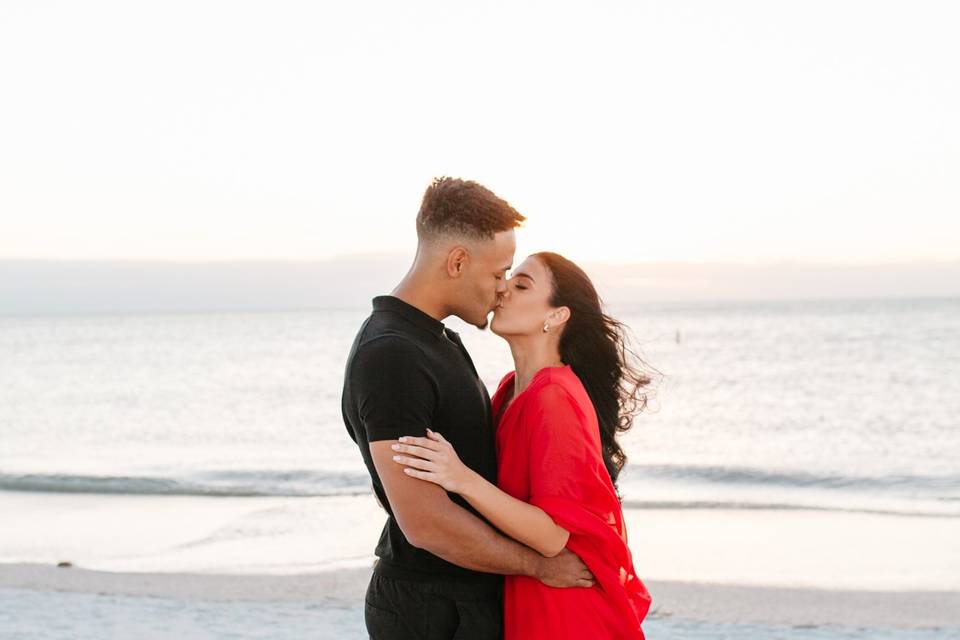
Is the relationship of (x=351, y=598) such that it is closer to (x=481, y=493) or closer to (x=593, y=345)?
(x=593, y=345)

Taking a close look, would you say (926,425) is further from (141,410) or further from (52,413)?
(52,413)

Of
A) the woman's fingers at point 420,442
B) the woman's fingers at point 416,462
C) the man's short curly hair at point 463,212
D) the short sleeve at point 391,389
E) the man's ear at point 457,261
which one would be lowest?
the woman's fingers at point 416,462

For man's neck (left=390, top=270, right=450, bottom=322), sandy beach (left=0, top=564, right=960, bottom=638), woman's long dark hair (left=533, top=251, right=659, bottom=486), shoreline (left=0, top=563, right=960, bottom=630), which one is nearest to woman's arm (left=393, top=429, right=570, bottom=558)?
man's neck (left=390, top=270, right=450, bottom=322)

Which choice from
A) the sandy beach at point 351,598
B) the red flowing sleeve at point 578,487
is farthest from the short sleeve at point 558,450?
the sandy beach at point 351,598

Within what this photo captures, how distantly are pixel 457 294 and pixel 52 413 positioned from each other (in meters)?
29.4

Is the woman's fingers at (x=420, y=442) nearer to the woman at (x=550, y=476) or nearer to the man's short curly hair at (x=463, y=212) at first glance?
the woman at (x=550, y=476)

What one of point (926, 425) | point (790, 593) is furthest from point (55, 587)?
point (926, 425)

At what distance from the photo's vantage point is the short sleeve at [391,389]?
2.66 m

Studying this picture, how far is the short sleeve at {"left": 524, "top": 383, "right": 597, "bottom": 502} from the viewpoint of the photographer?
284cm

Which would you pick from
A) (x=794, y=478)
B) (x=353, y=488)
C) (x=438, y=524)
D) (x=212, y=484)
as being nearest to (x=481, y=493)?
(x=438, y=524)

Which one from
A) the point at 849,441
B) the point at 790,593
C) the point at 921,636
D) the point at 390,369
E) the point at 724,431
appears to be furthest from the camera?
the point at 724,431

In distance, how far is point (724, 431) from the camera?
75.9 feet

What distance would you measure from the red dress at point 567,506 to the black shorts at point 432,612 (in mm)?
82

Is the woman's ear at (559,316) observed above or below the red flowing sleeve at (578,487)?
above
